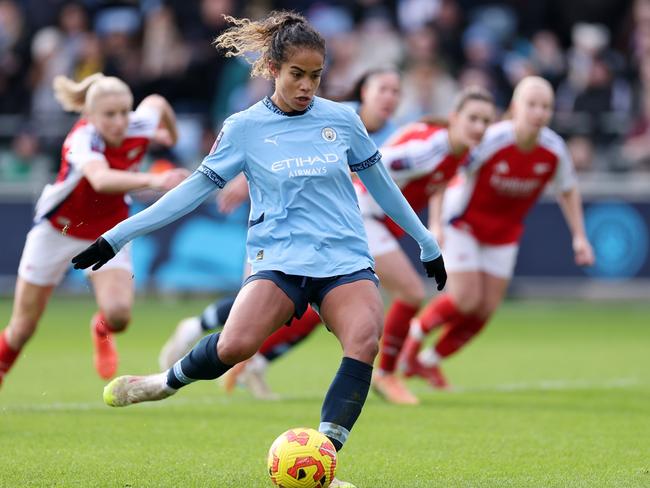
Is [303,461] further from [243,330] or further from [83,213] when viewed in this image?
[83,213]

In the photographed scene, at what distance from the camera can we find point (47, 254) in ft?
27.8

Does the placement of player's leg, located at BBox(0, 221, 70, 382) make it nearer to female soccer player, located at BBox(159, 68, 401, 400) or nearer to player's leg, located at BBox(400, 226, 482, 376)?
female soccer player, located at BBox(159, 68, 401, 400)

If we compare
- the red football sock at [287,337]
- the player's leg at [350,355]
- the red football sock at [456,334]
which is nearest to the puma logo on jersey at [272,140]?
the player's leg at [350,355]

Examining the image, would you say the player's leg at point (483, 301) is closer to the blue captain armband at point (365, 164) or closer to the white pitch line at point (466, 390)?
the white pitch line at point (466, 390)

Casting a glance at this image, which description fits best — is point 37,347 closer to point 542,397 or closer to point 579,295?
point 542,397

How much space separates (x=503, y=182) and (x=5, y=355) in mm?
4001

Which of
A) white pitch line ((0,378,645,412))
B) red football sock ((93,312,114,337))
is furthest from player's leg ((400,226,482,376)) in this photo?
red football sock ((93,312,114,337))

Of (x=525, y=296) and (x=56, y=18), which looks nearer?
(x=525, y=296)

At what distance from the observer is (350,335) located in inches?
223

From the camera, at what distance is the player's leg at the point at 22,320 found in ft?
27.5

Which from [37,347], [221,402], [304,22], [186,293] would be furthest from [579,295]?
[304,22]

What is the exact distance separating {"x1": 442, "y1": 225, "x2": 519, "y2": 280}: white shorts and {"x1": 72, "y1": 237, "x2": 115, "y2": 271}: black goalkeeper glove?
4.96 metres

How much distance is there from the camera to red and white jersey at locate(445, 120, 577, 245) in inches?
393

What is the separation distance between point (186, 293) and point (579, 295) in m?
5.34
